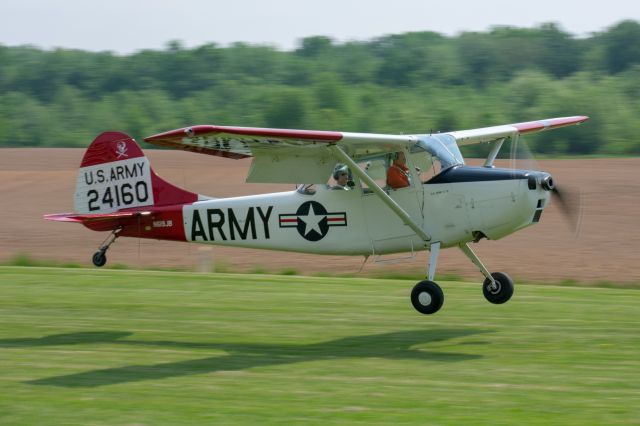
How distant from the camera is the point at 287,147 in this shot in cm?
1347

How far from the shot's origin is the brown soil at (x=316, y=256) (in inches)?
993

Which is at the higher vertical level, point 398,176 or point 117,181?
point 117,181

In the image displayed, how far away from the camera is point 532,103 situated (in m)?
56.7

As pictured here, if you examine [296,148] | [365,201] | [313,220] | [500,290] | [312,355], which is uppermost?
[296,148]

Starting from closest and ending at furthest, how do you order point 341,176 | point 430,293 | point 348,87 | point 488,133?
point 430,293 < point 341,176 < point 488,133 < point 348,87

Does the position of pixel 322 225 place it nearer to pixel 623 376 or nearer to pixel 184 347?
pixel 184 347

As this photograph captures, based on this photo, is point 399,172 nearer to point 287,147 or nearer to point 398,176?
point 398,176

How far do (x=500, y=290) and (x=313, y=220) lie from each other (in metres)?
2.81

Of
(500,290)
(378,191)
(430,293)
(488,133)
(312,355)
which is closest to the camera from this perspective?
(312,355)

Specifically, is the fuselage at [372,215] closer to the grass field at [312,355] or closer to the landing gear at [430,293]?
the landing gear at [430,293]

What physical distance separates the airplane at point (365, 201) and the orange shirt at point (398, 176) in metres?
0.03

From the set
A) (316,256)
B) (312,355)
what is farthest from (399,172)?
(316,256)

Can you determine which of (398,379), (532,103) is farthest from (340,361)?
(532,103)

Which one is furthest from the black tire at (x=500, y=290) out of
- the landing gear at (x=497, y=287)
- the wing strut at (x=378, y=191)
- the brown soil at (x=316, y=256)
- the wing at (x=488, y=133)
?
the brown soil at (x=316, y=256)
